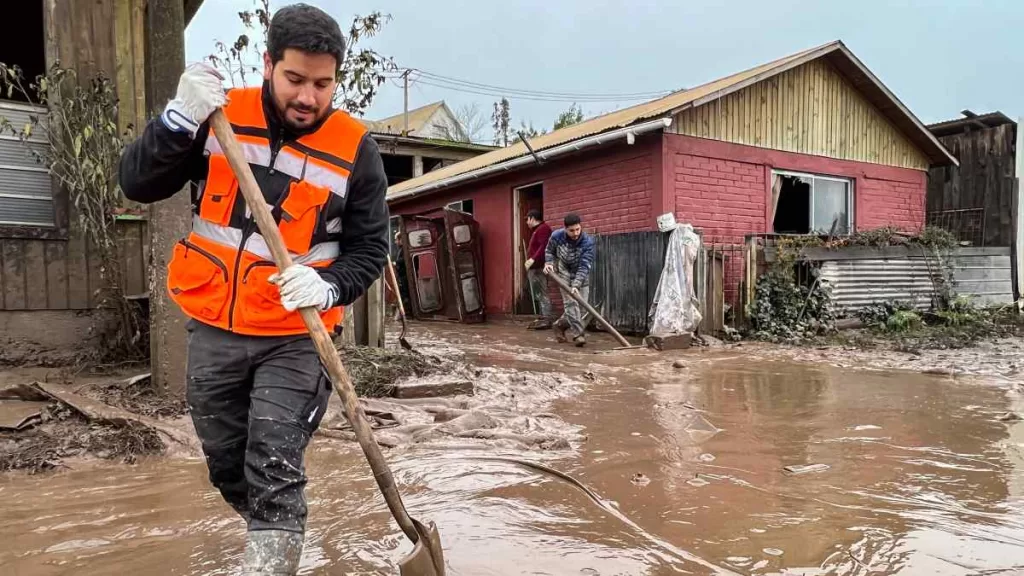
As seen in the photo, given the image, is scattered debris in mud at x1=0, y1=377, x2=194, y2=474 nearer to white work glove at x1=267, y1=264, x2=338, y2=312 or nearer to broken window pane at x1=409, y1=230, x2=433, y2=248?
white work glove at x1=267, y1=264, x2=338, y2=312

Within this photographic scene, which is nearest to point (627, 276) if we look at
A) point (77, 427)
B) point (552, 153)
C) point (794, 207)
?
point (552, 153)

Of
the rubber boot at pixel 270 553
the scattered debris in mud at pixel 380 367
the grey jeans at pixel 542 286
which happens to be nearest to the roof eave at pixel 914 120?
the grey jeans at pixel 542 286

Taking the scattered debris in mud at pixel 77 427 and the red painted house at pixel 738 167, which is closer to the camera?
the scattered debris in mud at pixel 77 427

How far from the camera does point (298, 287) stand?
70.7 inches

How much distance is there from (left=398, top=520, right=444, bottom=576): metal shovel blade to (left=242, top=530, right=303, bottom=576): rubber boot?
0.30 metres

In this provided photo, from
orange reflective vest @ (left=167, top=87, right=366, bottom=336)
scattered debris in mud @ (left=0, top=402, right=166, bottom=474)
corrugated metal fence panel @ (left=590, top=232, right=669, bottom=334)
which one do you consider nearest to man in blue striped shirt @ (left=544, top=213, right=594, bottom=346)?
corrugated metal fence panel @ (left=590, top=232, right=669, bottom=334)

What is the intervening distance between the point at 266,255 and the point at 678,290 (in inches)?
280

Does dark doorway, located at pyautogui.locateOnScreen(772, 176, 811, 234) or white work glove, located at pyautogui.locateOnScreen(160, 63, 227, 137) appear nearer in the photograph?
white work glove, located at pyautogui.locateOnScreen(160, 63, 227, 137)

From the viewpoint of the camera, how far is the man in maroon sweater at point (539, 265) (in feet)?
33.7

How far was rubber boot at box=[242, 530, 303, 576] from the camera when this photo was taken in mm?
1765

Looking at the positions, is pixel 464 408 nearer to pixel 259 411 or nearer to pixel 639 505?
pixel 639 505

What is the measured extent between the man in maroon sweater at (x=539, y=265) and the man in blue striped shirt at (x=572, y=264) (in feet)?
3.21

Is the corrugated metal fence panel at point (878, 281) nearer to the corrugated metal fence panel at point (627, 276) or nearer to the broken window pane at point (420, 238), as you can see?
the corrugated metal fence panel at point (627, 276)

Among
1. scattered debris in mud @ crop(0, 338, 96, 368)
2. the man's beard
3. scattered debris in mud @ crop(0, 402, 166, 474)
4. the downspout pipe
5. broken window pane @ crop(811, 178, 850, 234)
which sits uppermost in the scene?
the downspout pipe
